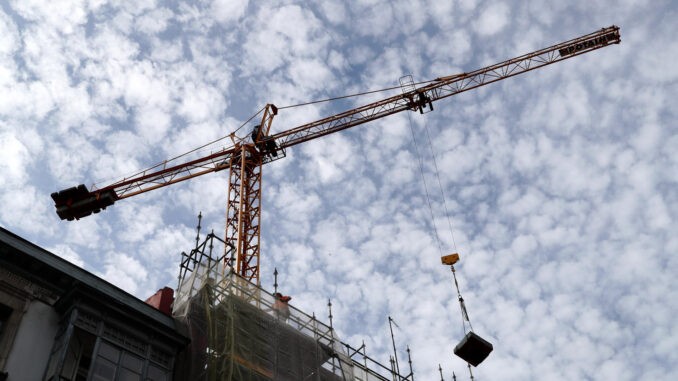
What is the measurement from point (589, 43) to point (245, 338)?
57.7 meters

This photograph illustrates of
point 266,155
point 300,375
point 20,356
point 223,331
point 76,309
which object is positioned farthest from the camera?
point 266,155

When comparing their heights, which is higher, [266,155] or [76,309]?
[266,155]

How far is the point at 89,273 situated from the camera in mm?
24656

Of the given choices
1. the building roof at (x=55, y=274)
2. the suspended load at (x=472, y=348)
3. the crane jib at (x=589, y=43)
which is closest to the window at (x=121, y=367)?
the building roof at (x=55, y=274)

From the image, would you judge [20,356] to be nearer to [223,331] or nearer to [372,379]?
[223,331]

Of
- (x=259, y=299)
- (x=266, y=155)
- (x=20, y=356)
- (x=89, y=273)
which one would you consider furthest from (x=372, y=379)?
(x=266, y=155)

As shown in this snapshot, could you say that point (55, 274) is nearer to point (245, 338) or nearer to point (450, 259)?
point (245, 338)

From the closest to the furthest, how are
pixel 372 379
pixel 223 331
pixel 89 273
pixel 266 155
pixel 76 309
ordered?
pixel 76 309, pixel 89 273, pixel 223 331, pixel 372 379, pixel 266 155

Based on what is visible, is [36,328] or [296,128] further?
[296,128]

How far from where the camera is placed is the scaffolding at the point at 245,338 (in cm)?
2559

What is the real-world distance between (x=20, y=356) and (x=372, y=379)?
1677 centimetres

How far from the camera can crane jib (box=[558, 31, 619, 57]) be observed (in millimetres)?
69375

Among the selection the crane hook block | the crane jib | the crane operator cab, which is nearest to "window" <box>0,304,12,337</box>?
the crane hook block

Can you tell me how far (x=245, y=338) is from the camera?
27047mm
